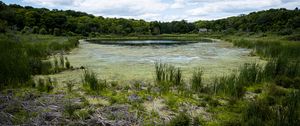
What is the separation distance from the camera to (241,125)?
12.7 feet

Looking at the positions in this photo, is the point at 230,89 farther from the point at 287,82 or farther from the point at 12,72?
the point at 12,72

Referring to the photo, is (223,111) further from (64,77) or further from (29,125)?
(64,77)

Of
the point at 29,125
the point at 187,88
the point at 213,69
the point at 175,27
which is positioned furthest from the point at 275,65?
the point at 175,27

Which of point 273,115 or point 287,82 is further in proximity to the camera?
point 287,82

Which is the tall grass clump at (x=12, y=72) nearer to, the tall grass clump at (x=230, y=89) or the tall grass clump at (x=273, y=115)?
the tall grass clump at (x=230, y=89)

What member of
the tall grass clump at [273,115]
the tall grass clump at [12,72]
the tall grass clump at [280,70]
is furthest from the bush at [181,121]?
the tall grass clump at [12,72]

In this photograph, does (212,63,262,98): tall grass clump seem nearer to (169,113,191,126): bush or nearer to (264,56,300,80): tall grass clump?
(264,56,300,80): tall grass clump

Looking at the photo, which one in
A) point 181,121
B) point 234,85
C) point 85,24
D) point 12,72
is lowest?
point 181,121

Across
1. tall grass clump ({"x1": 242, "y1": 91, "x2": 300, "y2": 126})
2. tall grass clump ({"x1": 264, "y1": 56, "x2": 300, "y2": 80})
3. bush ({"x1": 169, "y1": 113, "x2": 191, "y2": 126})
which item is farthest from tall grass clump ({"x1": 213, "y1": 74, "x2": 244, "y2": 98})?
bush ({"x1": 169, "y1": 113, "x2": 191, "y2": 126})

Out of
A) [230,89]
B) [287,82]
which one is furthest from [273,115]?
[287,82]

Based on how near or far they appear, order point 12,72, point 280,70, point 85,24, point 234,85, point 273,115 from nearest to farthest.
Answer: point 273,115
point 234,85
point 12,72
point 280,70
point 85,24

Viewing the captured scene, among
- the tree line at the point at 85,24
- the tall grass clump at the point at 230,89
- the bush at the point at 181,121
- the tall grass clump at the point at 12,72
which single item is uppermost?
the tree line at the point at 85,24

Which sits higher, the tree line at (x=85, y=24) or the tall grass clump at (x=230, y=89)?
the tree line at (x=85, y=24)

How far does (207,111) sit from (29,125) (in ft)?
8.60
